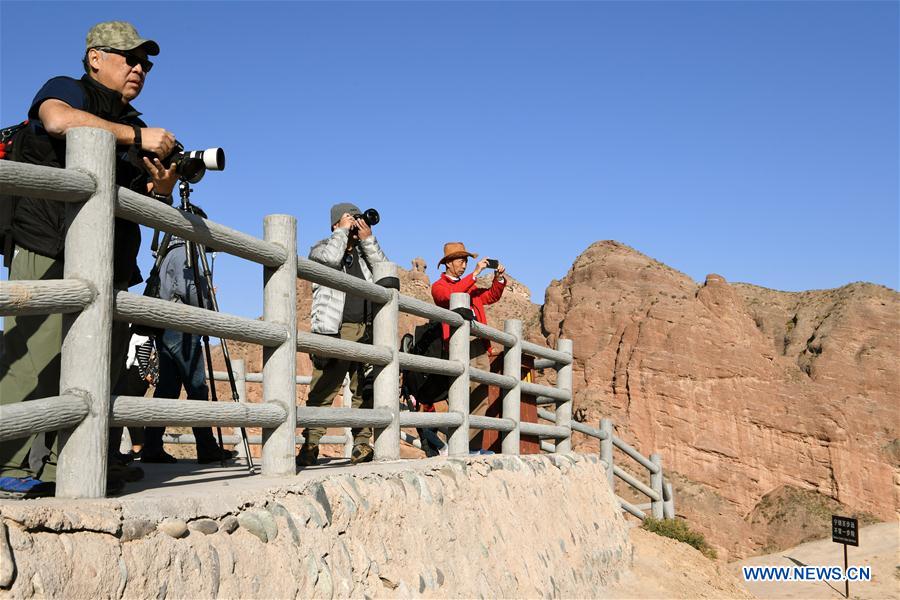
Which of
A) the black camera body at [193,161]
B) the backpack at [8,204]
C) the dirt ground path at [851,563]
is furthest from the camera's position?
the dirt ground path at [851,563]

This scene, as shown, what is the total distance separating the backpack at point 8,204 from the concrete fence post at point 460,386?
4087mm

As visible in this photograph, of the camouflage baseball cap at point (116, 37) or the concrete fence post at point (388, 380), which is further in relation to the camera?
the concrete fence post at point (388, 380)

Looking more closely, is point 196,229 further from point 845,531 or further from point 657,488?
point 845,531

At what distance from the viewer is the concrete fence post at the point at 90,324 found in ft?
10.5

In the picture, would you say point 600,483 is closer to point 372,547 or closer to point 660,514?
point 372,547

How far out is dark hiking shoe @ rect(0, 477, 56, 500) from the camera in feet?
10.6

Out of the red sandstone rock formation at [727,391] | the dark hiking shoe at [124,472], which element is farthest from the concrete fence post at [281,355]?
the red sandstone rock formation at [727,391]

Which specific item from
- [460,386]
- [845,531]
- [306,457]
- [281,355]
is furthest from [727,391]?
[281,355]

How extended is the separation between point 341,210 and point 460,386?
1734 mm

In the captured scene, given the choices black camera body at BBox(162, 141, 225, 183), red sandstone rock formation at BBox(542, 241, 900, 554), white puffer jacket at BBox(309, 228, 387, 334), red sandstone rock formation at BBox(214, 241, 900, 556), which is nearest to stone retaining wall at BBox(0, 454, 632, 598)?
white puffer jacket at BBox(309, 228, 387, 334)

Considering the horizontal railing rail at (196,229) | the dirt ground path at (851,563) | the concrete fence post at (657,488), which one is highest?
the horizontal railing rail at (196,229)

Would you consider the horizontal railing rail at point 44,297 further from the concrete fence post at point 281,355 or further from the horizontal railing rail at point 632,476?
the horizontal railing rail at point 632,476

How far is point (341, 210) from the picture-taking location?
6.70 metres

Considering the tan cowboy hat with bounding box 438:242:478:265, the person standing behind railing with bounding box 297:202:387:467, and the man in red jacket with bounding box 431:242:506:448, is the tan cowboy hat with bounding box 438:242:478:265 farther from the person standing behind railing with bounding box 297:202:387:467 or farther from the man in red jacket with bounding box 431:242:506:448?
the person standing behind railing with bounding box 297:202:387:467
